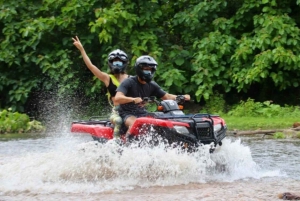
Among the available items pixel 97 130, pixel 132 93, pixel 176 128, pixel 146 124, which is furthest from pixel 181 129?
pixel 97 130

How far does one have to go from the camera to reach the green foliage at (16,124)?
62.7ft

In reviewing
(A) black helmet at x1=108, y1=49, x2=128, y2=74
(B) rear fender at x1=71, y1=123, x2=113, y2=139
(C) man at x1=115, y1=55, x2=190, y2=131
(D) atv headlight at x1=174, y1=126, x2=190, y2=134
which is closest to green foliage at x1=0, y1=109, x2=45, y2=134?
(B) rear fender at x1=71, y1=123, x2=113, y2=139

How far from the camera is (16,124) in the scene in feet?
62.7

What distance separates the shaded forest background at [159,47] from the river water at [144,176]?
8290mm

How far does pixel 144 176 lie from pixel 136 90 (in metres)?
1.30

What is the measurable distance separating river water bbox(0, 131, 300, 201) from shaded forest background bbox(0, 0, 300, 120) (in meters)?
8.29

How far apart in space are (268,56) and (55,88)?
6.22 metres

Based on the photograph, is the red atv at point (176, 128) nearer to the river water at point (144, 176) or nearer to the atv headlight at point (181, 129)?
the atv headlight at point (181, 129)

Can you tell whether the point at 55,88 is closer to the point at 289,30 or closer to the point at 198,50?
the point at 198,50

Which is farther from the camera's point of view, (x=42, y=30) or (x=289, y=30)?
(x=42, y=30)

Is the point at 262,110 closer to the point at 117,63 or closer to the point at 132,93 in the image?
the point at 117,63

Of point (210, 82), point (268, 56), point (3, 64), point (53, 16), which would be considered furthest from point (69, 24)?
point (268, 56)

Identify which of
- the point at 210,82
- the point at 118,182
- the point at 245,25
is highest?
the point at 245,25

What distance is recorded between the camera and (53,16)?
2133 centimetres
